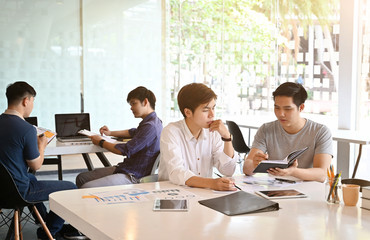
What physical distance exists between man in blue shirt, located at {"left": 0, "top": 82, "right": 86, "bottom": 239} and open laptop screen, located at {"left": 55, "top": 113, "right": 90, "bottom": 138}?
1089 millimetres

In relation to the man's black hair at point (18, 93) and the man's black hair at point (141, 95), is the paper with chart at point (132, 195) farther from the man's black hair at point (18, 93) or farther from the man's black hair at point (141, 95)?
the man's black hair at point (141, 95)

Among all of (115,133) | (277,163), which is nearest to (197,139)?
(277,163)

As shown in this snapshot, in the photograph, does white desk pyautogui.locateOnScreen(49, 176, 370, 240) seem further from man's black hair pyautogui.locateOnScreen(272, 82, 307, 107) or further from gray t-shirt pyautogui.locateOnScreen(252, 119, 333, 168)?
man's black hair pyautogui.locateOnScreen(272, 82, 307, 107)

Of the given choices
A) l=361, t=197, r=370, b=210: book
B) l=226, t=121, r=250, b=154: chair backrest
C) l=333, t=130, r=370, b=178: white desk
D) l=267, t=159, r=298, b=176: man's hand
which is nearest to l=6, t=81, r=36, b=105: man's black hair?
l=267, t=159, r=298, b=176: man's hand

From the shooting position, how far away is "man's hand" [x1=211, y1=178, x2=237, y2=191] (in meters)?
2.51

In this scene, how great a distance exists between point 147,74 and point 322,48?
294 cm

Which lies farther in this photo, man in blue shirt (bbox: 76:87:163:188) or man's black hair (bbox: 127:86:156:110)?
man's black hair (bbox: 127:86:156:110)

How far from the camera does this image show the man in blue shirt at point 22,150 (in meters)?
3.38

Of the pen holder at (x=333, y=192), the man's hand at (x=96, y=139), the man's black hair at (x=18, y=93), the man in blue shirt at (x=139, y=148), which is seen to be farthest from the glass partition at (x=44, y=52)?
the pen holder at (x=333, y=192)

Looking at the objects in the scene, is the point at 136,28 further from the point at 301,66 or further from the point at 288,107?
the point at 288,107

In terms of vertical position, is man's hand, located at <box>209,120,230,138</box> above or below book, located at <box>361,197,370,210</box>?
above

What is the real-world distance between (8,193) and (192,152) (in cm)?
123

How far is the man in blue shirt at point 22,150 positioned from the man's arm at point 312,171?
5.56 ft

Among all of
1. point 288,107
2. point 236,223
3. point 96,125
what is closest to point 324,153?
point 288,107
